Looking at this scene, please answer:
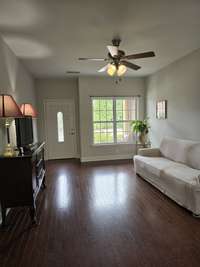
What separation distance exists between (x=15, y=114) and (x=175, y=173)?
263cm

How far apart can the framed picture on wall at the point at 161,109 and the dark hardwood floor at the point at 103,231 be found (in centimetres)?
227

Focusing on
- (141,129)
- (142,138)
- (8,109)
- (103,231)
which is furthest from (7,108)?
(142,138)

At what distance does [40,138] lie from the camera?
6059 mm

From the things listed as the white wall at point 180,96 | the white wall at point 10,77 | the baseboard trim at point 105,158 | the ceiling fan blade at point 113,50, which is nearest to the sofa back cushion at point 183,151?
the white wall at point 180,96

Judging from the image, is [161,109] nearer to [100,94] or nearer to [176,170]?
[100,94]

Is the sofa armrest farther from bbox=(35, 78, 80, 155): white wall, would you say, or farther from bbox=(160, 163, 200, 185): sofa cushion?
bbox=(35, 78, 80, 155): white wall

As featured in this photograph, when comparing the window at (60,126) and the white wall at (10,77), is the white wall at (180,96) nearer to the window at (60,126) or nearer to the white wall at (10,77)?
the window at (60,126)

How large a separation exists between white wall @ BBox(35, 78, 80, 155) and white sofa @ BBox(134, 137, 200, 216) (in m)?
3.04

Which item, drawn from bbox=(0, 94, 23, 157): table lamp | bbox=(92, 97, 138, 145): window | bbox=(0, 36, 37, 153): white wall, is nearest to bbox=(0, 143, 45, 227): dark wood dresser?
bbox=(0, 94, 23, 157): table lamp

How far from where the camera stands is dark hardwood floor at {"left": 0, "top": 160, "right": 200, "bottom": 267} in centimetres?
184

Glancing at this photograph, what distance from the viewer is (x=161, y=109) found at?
204 inches

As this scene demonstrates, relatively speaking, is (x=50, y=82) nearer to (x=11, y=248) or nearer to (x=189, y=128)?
(x=189, y=128)

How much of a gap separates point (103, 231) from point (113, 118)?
4213mm

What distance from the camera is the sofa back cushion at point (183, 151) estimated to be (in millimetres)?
3377
